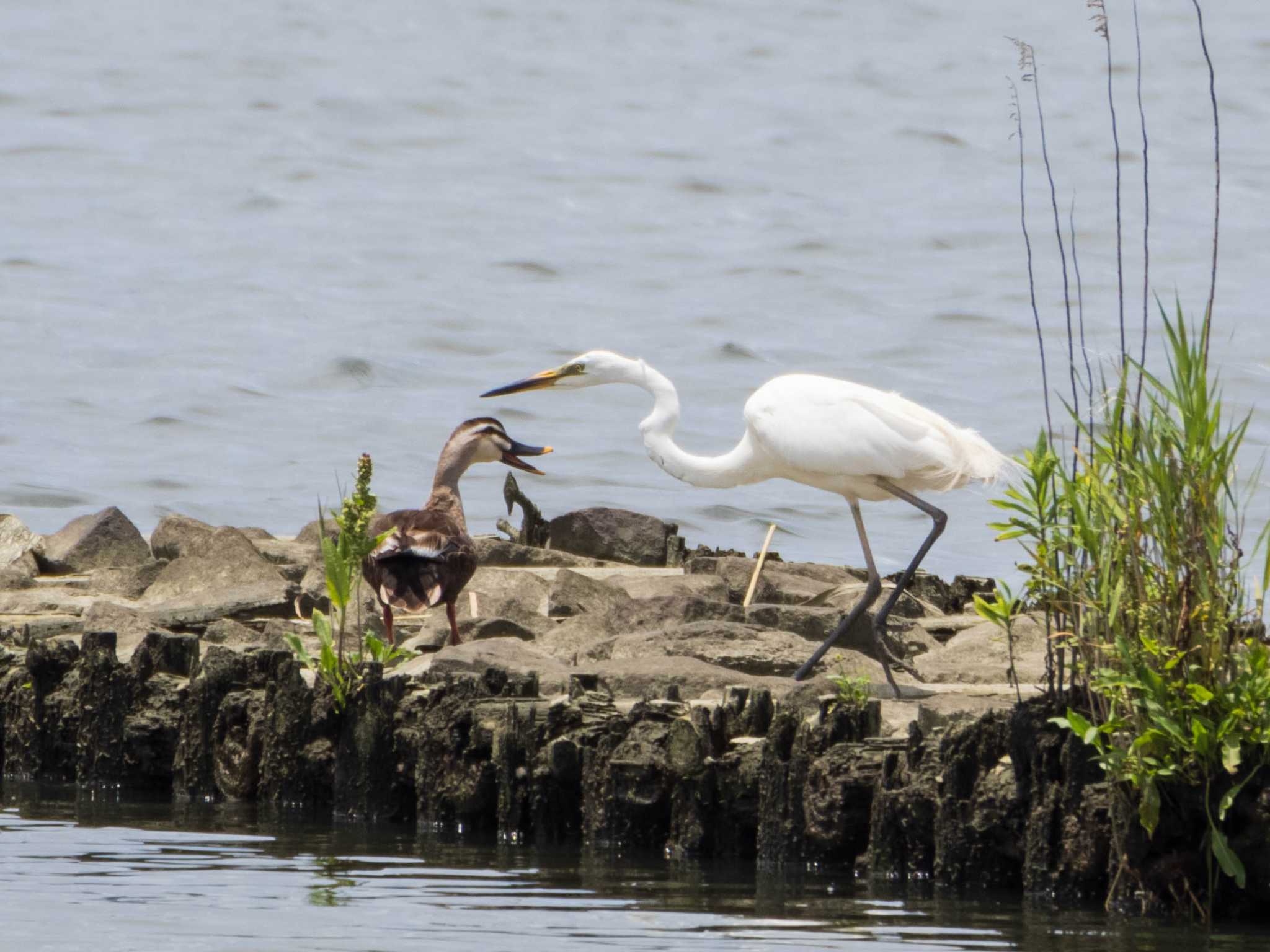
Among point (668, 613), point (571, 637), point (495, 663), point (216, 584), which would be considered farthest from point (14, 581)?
point (495, 663)

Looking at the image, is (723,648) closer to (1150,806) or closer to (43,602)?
(1150,806)

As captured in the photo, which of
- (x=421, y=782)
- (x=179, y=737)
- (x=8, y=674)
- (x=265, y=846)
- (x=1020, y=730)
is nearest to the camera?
(x=1020, y=730)

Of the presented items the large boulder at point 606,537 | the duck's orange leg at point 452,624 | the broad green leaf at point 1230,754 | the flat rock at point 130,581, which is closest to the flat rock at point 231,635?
the duck's orange leg at point 452,624

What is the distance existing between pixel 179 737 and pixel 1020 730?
5.76 m

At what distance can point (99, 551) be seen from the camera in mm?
17750

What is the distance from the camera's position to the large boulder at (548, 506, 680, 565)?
18484 mm

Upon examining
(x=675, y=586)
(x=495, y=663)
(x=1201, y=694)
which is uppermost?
(x=675, y=586)

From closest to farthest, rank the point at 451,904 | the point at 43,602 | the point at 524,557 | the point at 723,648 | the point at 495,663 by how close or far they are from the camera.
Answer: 1. the point at 451,904
2. the point at 495,663
3. the point at 723,648
4. the point at 43,602
5. the point at 524,557

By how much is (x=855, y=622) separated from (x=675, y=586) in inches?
105

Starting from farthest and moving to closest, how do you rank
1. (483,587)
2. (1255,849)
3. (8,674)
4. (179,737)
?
1. (483,587)
2. (8,674)
3. (179,737)
4. (1255,849)

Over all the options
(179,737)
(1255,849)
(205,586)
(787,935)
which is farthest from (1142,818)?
(205,586)

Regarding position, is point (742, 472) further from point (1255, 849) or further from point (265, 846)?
point (1255, 849)

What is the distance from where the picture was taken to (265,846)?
9688 mm

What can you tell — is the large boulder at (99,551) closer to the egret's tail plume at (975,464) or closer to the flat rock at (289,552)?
the flat rock at (289,552)
